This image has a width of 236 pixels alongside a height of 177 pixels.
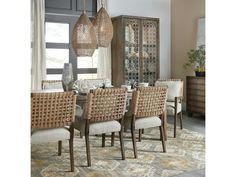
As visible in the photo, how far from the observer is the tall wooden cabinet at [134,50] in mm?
5992

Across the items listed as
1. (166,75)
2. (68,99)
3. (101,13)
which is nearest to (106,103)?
(68,99)

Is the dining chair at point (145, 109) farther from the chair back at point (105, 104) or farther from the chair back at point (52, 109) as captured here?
the chair back at point (52, 109)

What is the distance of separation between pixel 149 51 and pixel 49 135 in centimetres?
393

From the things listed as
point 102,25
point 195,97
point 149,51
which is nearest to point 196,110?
point 195,97

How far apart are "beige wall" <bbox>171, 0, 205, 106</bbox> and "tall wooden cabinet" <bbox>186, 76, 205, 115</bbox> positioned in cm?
58

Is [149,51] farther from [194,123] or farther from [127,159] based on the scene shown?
[127,159]

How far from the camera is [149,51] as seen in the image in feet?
20.9

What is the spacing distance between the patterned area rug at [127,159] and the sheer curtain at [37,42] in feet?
5.76

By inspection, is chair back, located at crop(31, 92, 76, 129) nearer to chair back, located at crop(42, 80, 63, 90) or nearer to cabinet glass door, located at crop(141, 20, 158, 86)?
chair back, located at crop(42, 80, 63, 90)

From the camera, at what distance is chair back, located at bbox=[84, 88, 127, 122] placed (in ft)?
10.1

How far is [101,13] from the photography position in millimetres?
4129

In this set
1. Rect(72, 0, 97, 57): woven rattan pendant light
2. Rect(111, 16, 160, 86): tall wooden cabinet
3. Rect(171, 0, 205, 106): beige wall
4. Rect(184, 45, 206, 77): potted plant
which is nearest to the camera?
Rect(72, 0, 97, 57): woven rattan pendant light

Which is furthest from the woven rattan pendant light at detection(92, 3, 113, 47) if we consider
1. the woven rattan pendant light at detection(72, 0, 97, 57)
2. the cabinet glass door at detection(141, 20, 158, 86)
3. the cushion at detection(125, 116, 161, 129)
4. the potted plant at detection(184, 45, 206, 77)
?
the potted plant at detection(184, 45, 206, 77)
